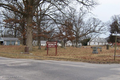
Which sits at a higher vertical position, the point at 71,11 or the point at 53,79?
the point at 71,11

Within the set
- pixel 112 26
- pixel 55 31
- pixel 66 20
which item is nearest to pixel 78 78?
pixel 66 20

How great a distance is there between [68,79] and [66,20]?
54.4 feet

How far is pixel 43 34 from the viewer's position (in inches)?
1080

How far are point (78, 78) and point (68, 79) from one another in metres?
0.49

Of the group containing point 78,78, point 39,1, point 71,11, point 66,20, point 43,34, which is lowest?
point 78,78

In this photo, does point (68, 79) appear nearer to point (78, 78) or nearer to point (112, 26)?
point (78, 78)

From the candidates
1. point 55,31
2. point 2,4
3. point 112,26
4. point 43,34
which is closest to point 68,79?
point 2,4

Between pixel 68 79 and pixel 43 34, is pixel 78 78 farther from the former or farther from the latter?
pixel 43 34

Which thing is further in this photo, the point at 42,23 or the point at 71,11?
the point at 42,23

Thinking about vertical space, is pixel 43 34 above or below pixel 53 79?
above

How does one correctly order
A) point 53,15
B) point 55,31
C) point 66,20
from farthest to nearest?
1. point 55,31
2. point 53,15
3. point 66,20

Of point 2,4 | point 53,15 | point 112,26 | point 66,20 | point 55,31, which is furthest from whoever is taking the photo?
point 112,26

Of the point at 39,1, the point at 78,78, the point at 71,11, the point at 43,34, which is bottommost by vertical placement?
the point at 78,78

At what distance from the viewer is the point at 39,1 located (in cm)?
2252
